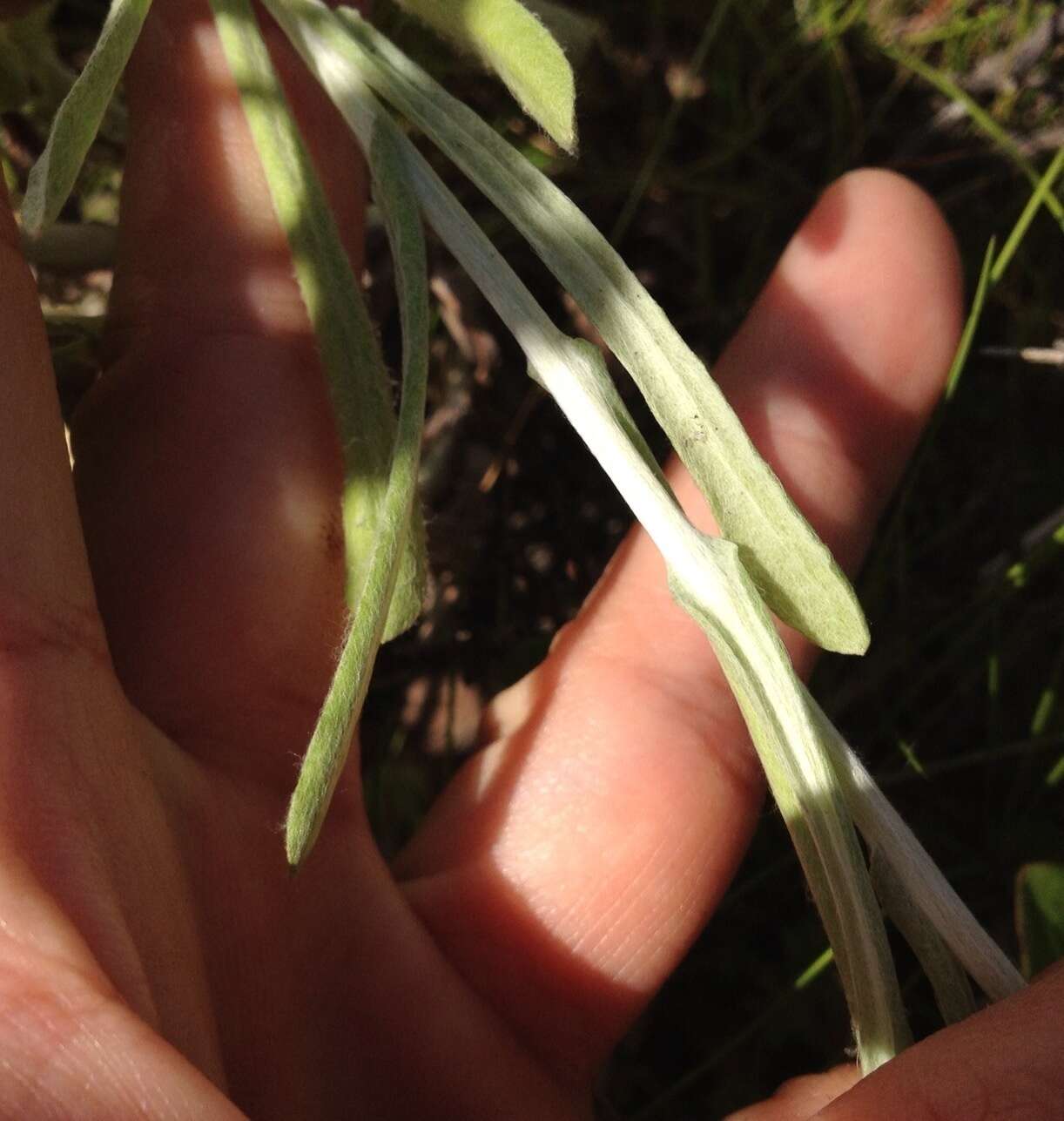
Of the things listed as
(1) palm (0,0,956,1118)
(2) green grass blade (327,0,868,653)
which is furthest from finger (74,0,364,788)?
(2) green grass blade (327,0,868,653)

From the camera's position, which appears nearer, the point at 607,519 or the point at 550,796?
the point at 550,796

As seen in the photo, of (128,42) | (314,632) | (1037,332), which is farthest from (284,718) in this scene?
(1037,332)

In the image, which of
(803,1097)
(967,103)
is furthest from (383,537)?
(967,103)

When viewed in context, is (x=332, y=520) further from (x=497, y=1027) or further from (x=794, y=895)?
(x=794, y=895)

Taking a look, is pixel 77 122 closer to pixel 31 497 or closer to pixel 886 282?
pixel 31 497

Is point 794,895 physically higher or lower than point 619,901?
lower

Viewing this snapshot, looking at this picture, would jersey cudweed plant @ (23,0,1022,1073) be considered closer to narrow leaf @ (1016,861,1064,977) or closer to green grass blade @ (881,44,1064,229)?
narrow leaf @ (1016,861,1064,977)
